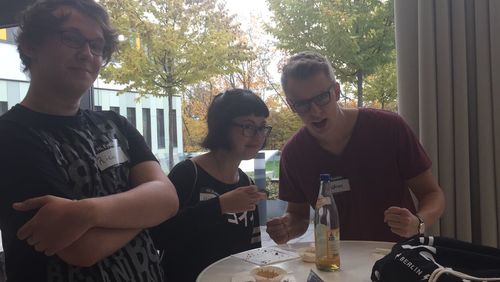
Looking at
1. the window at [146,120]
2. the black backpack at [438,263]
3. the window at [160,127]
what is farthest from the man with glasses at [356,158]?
the window at [146,120]

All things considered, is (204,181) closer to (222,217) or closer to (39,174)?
(222,217)

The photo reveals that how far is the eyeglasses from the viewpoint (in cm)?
113

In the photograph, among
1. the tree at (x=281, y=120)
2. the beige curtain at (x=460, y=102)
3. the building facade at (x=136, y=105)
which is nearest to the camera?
the beige curtain at (x=460, y=102)

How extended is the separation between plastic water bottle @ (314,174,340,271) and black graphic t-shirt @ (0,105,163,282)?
51cm

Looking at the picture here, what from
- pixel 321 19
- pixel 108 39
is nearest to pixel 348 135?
pixel 108 39

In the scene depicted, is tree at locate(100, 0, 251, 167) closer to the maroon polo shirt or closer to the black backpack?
the maroon polo shirt

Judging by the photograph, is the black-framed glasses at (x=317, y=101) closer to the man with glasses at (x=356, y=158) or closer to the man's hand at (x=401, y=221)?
the man with glasses at (x=356, y=158)

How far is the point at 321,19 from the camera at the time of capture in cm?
277

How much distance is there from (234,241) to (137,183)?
20.7 inches

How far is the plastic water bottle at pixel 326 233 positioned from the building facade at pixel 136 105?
1755 mm

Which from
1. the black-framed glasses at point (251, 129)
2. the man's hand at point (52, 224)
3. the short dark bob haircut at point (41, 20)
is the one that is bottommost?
the man's hand at point (52, 224)

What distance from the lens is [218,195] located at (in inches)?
64.9

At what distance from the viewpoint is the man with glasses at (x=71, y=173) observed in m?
0.96

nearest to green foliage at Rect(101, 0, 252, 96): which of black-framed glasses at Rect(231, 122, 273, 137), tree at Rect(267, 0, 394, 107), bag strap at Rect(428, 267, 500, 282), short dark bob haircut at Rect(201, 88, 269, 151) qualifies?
tree at Rect(267, 0, 394, 107)
